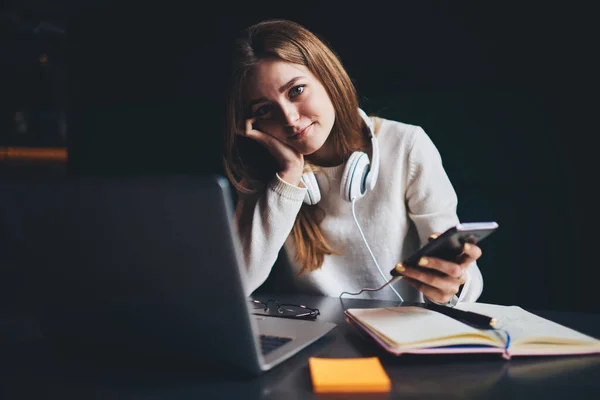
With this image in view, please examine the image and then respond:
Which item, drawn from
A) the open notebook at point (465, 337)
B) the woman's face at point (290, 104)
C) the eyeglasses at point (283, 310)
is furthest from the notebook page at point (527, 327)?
the woman's face at point (290, 104)

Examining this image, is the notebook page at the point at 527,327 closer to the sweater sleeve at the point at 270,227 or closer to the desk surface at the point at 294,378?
the desk surface at the point at 294,378

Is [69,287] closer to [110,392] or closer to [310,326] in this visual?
[110,392]

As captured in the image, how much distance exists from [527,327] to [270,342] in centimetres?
38

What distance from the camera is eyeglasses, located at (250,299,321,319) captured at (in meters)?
0.91

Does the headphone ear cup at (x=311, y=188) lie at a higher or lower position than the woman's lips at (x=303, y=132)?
lower

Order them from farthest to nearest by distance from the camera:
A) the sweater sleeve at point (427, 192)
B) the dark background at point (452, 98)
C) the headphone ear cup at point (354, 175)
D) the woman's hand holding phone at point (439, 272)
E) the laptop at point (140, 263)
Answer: the dark background at point (452, 98)
the sweater sleeve at point (427, 192)
the headphone ear cup at point (354, 175)
the woman's hand holding phone at point (439, 272)
the laptop at point (140, 263)

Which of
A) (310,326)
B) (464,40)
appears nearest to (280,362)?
(310,326)

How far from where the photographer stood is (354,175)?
3.98 ft

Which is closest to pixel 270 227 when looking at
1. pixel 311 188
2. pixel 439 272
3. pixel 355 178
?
pixel 311 188

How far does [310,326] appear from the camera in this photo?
0.78m

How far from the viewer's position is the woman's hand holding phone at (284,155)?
1.32 meters

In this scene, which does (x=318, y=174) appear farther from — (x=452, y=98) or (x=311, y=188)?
(x=452, y=98)

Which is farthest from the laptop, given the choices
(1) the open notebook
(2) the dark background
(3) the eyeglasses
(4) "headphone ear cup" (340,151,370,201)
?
(2) the dark background

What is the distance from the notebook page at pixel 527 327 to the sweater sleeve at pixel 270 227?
0.53 metres
